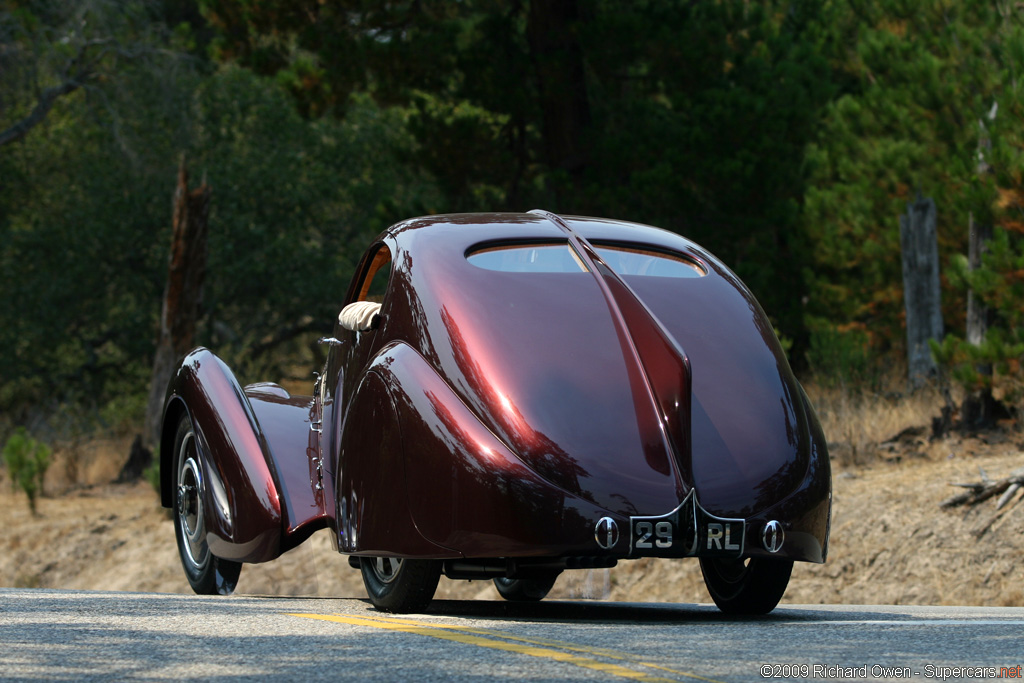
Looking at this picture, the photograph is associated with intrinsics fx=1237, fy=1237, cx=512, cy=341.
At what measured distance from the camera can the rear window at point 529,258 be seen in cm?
572

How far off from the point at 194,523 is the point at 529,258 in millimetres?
3167

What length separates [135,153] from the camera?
74.8ft

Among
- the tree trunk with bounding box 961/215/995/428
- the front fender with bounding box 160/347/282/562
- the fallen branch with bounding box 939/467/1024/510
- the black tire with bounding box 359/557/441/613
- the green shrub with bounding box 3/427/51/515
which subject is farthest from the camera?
the green shrub with bounding box 3/427/51/515

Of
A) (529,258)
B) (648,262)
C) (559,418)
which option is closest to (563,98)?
(648,262)

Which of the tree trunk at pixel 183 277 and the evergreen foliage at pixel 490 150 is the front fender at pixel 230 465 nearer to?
the evergreen foliage at pixel 490 150

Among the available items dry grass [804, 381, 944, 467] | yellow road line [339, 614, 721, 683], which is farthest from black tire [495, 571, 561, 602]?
dry grass [804, 381, 944, 467]

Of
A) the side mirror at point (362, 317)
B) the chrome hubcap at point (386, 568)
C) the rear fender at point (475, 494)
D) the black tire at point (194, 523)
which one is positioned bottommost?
the black tire at point (194, 523)

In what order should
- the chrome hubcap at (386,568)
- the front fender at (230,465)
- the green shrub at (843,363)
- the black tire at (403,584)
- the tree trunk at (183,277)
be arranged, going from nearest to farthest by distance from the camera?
the black tire at (403,584), the chrome hubcap at (386,568), the front fender at (230,465), the green shrub at (843,363), the tree trunk at (183,277)

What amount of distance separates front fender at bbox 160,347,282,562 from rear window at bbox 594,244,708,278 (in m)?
2.25

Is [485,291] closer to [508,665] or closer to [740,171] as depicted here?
[508,665]

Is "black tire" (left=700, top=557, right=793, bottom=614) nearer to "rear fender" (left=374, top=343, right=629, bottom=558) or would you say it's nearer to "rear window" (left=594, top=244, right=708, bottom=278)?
"rear fender" (left=374, top=343, right=629, bottom=558)

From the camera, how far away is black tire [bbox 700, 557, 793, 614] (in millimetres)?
5785

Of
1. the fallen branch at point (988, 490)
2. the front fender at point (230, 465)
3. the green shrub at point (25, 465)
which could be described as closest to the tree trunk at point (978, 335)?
the fallen branch at point (988, 490)

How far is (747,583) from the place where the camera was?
19.4 ft
